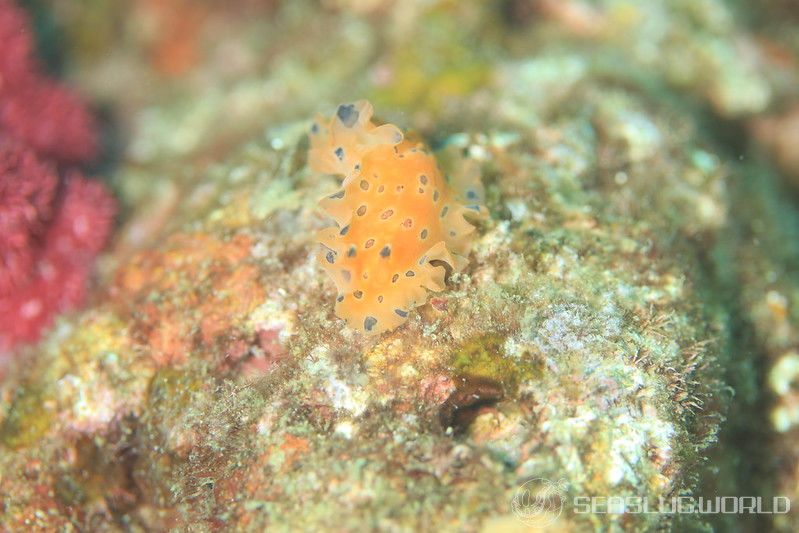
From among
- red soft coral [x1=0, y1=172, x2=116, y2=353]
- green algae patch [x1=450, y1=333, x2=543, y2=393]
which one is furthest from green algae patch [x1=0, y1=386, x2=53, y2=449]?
green algae patch [x1=450, y1=333, x2=543, y2=393]

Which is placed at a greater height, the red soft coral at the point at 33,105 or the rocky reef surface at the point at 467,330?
the red soft coral at the point at 33,105

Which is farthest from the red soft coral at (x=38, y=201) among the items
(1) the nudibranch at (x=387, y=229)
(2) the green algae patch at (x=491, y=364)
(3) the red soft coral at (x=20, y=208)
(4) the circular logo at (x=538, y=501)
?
(4) the circular logo at (x=538, y=501)

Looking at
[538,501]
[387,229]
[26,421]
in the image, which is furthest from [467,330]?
[26,421]

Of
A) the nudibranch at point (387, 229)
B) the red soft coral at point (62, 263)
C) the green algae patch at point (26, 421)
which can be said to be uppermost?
the nudibranch at point (387, 229)

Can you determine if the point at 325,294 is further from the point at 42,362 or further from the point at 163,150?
the point at 163,150

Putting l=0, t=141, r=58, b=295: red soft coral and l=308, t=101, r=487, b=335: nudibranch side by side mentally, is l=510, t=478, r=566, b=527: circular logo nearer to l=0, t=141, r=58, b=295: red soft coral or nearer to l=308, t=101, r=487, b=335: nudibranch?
l=308, t=101, r=487, b=335: nudibranch

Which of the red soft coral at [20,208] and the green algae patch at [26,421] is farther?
the red soft coral at [20,208]

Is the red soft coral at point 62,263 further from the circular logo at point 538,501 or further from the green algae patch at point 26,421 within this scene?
the circular logo at point 538,501

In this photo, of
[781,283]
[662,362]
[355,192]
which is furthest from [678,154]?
[355,192]
